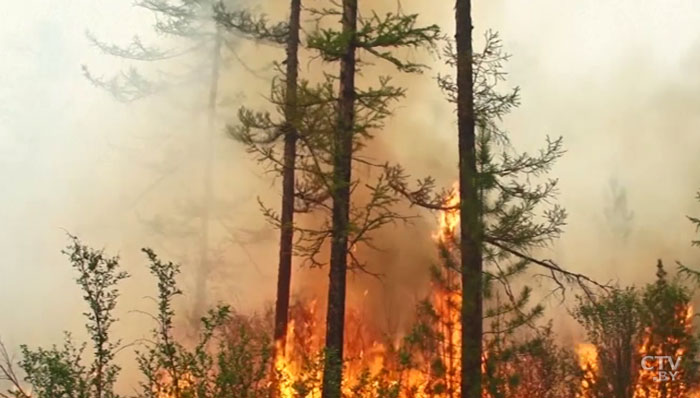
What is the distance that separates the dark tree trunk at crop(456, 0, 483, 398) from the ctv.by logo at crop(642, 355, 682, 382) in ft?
7.10

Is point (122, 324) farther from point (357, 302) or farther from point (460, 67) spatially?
point (460, 67)

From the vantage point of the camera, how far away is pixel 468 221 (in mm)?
8680

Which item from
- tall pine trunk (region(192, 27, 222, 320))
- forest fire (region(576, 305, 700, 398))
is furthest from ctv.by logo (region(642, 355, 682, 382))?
tall pine trunk (region(192, 27, 222, 320))

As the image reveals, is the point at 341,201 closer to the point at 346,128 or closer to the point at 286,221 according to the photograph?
the point at 346,128

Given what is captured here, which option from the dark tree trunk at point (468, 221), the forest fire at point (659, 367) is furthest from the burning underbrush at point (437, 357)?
the dark tree trunk at point (468, 221)

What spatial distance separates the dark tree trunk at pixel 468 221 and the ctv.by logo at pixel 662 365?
2164mm

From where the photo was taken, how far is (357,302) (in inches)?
563

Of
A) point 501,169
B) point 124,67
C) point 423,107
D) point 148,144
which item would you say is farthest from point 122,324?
point 501,169

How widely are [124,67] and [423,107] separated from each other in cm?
608

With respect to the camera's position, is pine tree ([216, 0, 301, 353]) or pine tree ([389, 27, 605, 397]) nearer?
pine tree ([389, 27, 605, 397])

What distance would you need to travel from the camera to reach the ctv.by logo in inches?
350

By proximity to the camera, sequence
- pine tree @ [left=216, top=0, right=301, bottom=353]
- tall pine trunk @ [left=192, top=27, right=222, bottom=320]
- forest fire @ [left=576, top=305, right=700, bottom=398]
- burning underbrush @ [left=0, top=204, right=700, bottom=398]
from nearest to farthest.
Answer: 1. burning underbrush @ [left=0, top=204, right=700, bottom=398]
2. forest fire @ [left=576, top=305, right=700, bottom=398]
3. pine tree @ [left=216, top=0, right=301, bottom=353]
4. tall pine trunk @ [left=192, top=27, right=222, bottom=320]

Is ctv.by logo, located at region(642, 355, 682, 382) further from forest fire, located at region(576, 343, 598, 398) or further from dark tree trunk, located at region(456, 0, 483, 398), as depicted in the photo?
dark tree trunk, located at region(456, 0, 483, 398)

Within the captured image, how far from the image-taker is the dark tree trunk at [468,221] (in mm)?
8352
